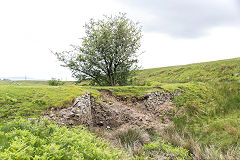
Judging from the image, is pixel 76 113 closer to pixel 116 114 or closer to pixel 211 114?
pixel 116 114

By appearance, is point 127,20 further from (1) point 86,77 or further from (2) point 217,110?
(2) point 217,110

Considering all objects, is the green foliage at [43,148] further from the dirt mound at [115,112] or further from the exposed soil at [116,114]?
the exposed soil at [116,114]

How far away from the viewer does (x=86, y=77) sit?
48.1ft

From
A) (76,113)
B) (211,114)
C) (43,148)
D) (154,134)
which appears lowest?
(154,134)

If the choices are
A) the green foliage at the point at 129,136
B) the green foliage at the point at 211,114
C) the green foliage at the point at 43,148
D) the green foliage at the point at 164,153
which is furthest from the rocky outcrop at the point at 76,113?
the green foliage at the point at 211,114

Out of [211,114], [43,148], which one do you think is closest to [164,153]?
[43,148]

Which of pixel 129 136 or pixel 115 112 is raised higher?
pixel 115 112

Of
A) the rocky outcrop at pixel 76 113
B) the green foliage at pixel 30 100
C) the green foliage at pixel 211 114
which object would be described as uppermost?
the green foliage at pixel 30 100

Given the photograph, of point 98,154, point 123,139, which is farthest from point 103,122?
point 98,154

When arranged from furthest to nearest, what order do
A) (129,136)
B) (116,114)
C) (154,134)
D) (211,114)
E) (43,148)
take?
(211,114) → (116,114) → (154,134) → (129,136) → (43,148)

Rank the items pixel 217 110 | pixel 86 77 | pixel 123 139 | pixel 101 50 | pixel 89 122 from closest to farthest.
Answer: pixel 123 139, pixel 89 122, pixel 217 110, pixel 101 50, pixel 86 77

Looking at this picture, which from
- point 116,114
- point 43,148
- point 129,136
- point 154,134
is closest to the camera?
point 43,148

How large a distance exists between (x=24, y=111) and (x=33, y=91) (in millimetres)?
2087

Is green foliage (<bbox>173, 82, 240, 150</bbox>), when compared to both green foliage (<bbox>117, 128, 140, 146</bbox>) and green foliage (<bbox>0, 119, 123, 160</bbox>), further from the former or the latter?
green foliage (<bbox>0, 119, 123, 160</bbox>)
